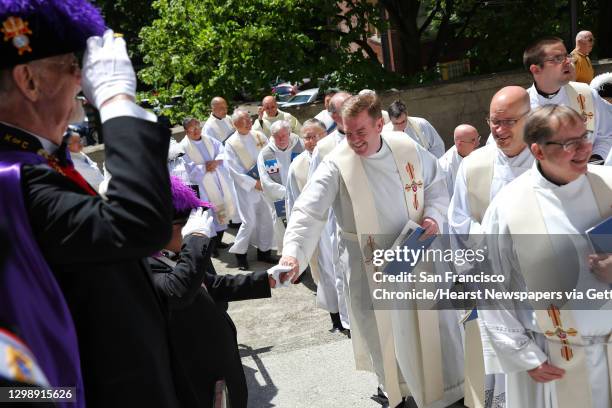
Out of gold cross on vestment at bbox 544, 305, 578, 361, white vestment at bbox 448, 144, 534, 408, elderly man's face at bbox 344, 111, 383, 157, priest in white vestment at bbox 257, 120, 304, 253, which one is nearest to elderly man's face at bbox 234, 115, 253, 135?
priest in white vestment at bbox 257, 120, 304, 253

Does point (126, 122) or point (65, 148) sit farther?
point (65, 148)

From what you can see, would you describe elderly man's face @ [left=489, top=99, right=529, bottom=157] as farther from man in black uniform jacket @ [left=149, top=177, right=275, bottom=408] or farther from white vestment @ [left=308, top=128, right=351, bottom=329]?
man in black uniform jacket @ [left=149, top=177, right=275, bottom=408]

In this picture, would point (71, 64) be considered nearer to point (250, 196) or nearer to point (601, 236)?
point (601, 236)

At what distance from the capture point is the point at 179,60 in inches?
484

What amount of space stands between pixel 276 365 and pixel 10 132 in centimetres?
441

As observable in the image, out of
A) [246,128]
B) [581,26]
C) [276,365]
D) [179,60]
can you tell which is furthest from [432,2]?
[276,365]

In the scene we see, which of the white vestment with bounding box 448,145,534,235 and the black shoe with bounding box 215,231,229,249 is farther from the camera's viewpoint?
the black shoe with bounding box 215,231,229,249

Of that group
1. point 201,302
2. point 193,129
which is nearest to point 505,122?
point 201,302

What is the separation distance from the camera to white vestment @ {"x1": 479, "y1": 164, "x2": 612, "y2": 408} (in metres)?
3.00

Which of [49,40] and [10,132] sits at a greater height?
[49,40]

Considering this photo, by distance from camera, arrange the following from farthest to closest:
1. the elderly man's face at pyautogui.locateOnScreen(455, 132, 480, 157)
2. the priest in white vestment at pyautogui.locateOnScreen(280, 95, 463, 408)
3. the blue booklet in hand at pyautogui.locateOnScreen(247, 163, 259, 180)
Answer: the blue booklet in hand at pyautogui.locateOnScreen(247, 163, 259, 180), the elderly man's face at pyautogui.locateOnScreen(455, 132, 480, 157), the priest in white vestment at pyautogui.locateOnScreen(280, 95, 463, 408)

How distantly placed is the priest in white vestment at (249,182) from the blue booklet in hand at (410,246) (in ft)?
15.8

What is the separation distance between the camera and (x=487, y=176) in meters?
4.36

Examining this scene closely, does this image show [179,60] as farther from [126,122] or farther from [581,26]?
[126,122]
